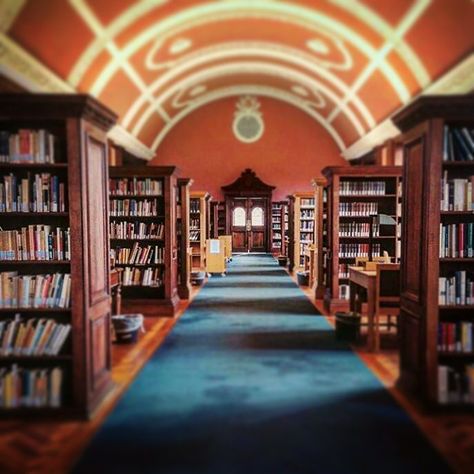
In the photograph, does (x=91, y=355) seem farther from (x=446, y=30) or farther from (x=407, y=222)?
(x=446, y=30)

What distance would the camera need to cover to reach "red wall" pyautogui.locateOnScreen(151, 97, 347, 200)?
875 inches

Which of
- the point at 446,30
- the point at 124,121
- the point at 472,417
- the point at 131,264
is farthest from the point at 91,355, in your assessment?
the point at 124,121

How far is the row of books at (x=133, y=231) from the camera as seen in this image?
8695mm

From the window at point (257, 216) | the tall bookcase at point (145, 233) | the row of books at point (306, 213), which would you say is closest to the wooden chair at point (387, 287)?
the tall bookcase at point (145, 233)

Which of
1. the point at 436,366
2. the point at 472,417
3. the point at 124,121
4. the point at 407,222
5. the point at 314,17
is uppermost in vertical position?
the point at 314,17

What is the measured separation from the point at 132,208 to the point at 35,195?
4.33 meters

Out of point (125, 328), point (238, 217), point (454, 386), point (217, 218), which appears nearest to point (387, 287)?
point (454, 386)

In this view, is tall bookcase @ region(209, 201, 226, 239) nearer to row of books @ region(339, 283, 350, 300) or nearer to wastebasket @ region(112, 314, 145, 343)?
row of books @ region(339, 283, 350, 300)

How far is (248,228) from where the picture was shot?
23250 millimetres

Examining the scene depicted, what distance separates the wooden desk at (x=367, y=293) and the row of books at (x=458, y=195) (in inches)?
84.7

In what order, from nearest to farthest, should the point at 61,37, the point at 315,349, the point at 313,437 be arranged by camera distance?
the point at 313,437
the point at 315,349
the point at 61,37

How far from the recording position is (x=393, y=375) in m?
5.26

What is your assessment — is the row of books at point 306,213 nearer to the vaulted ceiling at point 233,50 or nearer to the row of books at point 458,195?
the vaulted ceiling at point 233,50

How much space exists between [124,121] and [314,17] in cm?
715
